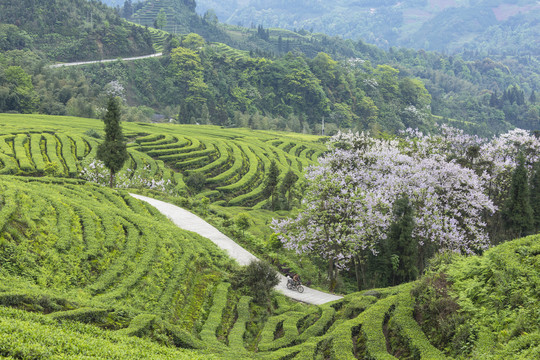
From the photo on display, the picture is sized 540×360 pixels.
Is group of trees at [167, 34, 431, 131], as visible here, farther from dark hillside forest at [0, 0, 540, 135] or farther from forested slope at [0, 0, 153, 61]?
forested slope at [0, 0, 153, 61]

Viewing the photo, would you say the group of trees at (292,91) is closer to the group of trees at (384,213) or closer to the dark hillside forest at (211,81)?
the dark hillside forest at (211,81)

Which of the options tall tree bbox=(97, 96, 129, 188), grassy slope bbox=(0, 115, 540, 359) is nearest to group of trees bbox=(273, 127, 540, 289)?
grassy slope bbox=(0, 115, 540, 359)

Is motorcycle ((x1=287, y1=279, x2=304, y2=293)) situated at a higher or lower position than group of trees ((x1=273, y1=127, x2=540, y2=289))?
lower

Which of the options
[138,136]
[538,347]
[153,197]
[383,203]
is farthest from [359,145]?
[138,136]

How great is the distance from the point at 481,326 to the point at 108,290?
44.5ft

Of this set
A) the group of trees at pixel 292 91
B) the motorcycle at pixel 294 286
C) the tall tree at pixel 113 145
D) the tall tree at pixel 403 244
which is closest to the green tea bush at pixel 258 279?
the motorcycle at pixel 294 286

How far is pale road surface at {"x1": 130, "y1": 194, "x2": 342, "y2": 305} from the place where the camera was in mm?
25481

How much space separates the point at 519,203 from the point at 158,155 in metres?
50.1

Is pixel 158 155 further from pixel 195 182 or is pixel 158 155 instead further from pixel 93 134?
pixel 195 182

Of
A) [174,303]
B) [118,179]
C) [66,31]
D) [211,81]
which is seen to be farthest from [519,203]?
[66,31]

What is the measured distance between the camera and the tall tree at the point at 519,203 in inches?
1352

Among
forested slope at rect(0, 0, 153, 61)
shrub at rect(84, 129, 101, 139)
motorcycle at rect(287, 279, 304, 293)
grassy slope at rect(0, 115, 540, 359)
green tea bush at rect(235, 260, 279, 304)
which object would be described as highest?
forested slope at rect(0, 0, 153, 61)

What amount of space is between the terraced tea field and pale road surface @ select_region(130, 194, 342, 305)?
48.3ft

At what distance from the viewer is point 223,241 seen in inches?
1276
